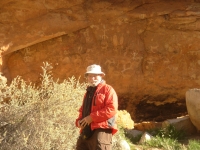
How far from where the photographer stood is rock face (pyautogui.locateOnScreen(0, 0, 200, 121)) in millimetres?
6879

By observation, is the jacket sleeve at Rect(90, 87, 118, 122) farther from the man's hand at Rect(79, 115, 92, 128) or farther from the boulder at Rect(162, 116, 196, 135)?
the boulder at Rect(162, 116, 196, 135)

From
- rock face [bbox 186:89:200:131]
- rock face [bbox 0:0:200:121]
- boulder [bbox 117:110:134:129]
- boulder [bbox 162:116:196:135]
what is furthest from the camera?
rock face [bbox 0:0:200:121]

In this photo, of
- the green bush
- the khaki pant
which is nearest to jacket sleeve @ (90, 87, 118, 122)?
the khaki pant

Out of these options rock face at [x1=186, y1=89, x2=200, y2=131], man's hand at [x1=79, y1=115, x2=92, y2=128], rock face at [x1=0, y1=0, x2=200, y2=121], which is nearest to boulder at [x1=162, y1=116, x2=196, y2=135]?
rock face at [x1=186, y1=89, x2=200, y2=131]

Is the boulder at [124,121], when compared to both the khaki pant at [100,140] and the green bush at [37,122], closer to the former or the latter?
the green bush at [37,122]

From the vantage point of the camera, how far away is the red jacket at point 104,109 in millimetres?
3504

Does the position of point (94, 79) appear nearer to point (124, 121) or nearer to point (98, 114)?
point (98, 114)

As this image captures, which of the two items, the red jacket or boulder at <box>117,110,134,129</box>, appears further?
boulder at <box>117,110,134,129</box>

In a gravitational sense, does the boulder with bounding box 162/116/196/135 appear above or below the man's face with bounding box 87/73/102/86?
below

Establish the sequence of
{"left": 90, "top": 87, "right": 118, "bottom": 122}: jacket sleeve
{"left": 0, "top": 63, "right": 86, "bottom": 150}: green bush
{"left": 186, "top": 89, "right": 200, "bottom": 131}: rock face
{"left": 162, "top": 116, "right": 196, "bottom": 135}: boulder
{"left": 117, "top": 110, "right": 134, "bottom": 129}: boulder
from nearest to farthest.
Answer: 1. {"left": 90, "top": 87, "right": 118, "bottom": 122}: jacket sleeve
2. {"left": 0, "top": 63, "right": 86, "bottom": 150}: green bush
3. {"left": 186, "top": 89, "right": 200, "bottom": 131}: rock face
4. {"left": 162, "top": 116, "right": 196, "bottom": 135}: boulder
5. {"left": 117, "top": 110, "right": 134, "bottom": 129}: boulder

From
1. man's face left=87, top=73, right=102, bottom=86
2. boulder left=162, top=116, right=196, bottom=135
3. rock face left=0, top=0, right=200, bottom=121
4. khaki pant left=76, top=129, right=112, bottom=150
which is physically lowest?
boulder left=162, top=116, right=196, bottom=135

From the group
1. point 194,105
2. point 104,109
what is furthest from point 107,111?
point 194,105

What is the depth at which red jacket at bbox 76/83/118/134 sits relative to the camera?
3.50m

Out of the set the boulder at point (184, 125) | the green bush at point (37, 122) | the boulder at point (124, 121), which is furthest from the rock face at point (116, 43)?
the green bush at point (37, 122)
